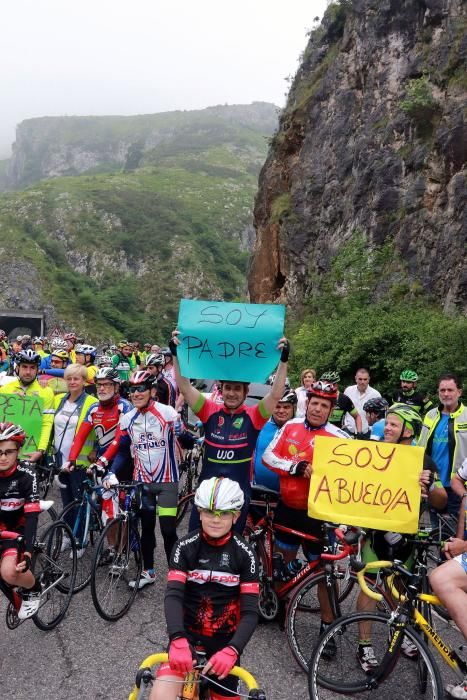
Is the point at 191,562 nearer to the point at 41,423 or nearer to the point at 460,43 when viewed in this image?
the point at 41,423

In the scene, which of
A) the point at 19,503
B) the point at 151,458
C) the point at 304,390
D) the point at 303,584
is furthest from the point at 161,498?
the point at 304,390

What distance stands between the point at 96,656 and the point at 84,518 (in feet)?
5.26

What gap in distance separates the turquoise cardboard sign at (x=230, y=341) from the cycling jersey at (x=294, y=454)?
623mm

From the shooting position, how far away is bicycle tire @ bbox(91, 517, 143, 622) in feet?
16.0

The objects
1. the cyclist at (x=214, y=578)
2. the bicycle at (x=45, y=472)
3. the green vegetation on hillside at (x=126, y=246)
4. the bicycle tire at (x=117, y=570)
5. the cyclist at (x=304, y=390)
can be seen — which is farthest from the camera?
the green vegetation on hillside at (x=126, y=246)

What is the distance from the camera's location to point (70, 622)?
190 inches

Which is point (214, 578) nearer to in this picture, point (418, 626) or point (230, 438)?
point (418, 626)

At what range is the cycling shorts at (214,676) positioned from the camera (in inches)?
111

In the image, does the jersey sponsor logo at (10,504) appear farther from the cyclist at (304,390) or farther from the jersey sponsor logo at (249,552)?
the cyclist at (304,390)

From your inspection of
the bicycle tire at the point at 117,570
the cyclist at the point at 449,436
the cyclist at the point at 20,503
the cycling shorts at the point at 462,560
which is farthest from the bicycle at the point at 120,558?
the cyclist at the point at 449,436

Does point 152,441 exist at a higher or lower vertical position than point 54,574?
higher

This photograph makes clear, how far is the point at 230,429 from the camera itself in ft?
15.4

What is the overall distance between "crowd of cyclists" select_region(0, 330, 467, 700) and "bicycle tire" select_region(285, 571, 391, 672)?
0.20 meters

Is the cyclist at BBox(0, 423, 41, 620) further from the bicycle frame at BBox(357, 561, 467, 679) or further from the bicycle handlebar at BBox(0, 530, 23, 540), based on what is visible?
the bicycle frame at BBox(357, 561, 467, 679)
